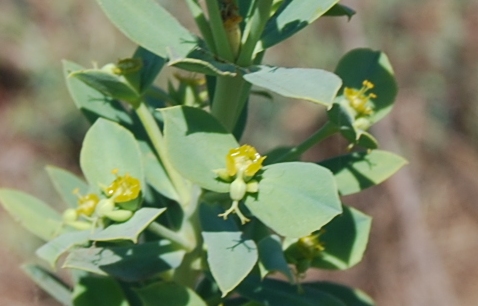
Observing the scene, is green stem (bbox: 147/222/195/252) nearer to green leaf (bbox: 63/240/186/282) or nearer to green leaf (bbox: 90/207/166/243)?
green leaf (bbox: 63/240/186/282)

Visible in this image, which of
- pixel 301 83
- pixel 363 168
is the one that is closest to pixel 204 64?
pixel 301 83

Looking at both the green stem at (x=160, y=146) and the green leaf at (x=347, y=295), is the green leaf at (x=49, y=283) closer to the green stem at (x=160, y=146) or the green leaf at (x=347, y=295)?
the green stem at (x=160, y=146)

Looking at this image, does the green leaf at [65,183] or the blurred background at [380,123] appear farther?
the blurred background at [380,123]

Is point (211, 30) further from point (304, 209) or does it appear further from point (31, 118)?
point (31, 118)

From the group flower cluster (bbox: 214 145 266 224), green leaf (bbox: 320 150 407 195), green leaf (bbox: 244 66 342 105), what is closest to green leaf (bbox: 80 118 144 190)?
flower cluster (bbox: 214 145 266 224)

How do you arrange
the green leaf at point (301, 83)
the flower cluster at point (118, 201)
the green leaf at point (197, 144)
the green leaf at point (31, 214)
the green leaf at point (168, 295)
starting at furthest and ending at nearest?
the green leaf at point (31, 214) < the green leaf at point (168, 295) < the flower cluster at point (118, 201) < the green leaf at point (197, 144) < the green leaf at point (301, 83)

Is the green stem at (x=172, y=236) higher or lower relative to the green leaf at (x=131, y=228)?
lower

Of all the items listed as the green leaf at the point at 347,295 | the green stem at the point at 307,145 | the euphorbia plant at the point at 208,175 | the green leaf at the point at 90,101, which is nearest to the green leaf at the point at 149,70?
the euphorbia plant at the point at 208,175

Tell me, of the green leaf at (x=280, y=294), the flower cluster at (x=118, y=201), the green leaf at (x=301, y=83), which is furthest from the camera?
the green leaf at (x=280, y=294)
